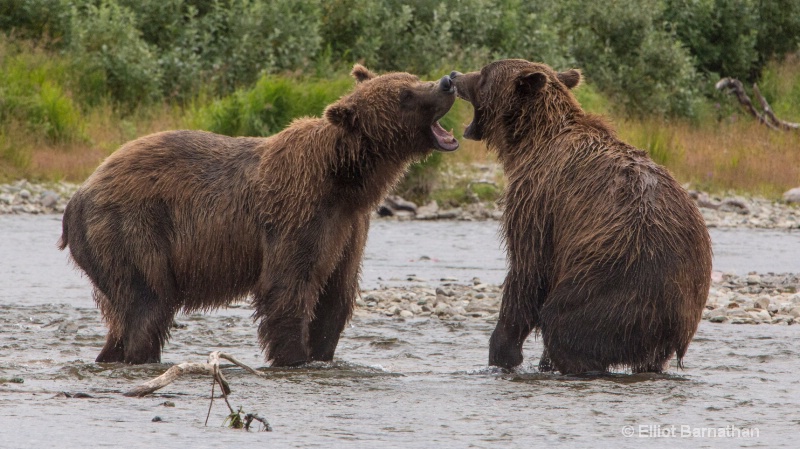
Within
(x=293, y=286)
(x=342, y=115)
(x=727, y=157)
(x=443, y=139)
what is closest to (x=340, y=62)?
(x=727, y=157)

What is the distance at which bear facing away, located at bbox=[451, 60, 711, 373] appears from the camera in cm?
607

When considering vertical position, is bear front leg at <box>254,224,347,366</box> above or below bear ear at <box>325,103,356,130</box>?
below

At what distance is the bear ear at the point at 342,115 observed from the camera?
672 cm

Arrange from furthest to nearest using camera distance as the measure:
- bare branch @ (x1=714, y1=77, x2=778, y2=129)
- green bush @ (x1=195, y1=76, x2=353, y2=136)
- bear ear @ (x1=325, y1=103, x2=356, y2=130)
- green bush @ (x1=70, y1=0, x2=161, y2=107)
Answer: bare branch @ (x1=714, y1=77, x2=778, y2=129)
green bush @ (x1=70, y1=0, x2=161, y2=107)
green bush @ (x1=195, y1=76, x2=353, y2=136)
bear ear @ (x1=325, y1=103, x2=356, y2=130)

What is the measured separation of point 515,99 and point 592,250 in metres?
1.18

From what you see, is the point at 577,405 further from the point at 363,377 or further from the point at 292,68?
the point at 292,68

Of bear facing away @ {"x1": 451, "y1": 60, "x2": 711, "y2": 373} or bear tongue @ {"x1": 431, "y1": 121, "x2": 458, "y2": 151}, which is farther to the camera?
bear tongue @ {"x1": 431, "y1": 121, "x2": 458, "y2": 151}

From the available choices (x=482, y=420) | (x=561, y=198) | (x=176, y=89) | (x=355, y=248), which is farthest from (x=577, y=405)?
(x=176, y=89)

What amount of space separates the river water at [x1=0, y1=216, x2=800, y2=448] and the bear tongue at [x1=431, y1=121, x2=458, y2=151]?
126cm

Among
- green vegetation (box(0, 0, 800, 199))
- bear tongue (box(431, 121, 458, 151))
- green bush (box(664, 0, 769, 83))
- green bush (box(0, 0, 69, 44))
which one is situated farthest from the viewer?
green bush (box(664, 0, 769, 83))

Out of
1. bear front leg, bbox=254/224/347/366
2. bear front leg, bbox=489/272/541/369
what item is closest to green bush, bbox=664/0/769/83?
bear front leg, bbox=489/272/541/369

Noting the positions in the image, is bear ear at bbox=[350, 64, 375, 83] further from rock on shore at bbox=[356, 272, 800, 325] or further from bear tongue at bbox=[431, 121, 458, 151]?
rock on shore at bbox=[356, 272, 800, 325]

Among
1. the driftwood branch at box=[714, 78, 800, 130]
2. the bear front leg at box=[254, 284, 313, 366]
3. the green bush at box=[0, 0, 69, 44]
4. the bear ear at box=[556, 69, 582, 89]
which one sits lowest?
the bear front leg at box=[254, 284, 313, 366]

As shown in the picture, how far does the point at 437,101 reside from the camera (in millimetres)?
6832
